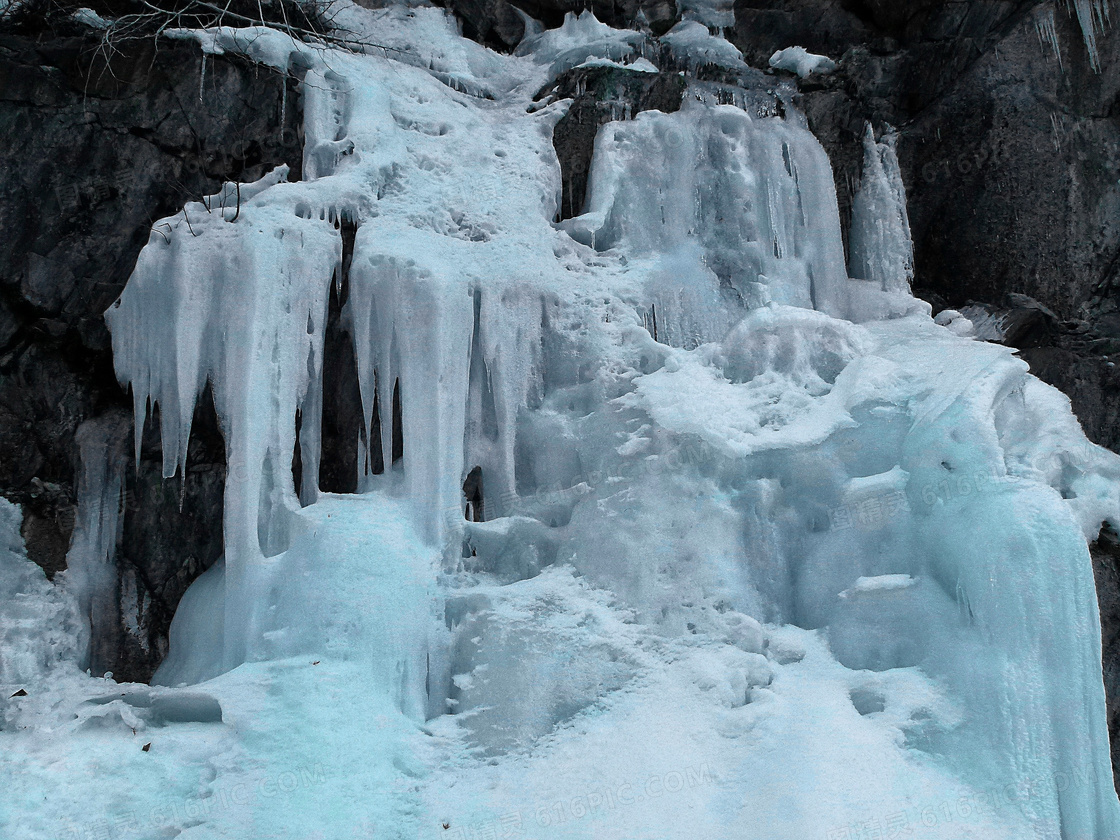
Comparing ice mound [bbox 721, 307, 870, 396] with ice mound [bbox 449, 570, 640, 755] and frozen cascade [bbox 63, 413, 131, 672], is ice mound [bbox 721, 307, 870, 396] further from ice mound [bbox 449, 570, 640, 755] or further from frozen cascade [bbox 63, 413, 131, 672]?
frozen cascade [bbox 63, 413, 131, 672]

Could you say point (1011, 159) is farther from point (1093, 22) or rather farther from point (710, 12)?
point (710, 12)

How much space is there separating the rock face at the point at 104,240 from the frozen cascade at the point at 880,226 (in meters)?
5.07

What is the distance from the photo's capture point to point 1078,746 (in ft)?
16.3

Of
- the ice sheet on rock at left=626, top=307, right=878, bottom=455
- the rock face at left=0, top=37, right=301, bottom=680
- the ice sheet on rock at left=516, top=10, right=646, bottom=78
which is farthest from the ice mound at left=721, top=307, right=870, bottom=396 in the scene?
the rock face at left=0, top=37, right=301, bottom=680

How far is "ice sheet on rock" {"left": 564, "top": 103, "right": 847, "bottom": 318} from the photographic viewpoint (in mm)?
8180

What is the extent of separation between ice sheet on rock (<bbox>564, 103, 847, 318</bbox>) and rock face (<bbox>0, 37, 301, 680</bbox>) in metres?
2.64

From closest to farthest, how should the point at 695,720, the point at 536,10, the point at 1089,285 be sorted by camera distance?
the point at 695,720 → the point at 1089,285 → the point at 536,10

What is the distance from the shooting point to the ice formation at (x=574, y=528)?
5004 millimetres

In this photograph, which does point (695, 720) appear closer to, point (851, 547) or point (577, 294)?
point (851, 547)

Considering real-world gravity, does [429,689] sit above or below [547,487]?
below

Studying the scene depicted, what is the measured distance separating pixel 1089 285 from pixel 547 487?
5430mm

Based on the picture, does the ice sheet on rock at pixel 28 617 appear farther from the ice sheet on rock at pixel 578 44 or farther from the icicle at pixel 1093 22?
the icicle at pixel 1093 22

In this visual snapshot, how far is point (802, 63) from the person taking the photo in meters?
9.78

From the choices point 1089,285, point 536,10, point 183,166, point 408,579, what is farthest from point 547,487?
point 536,10
